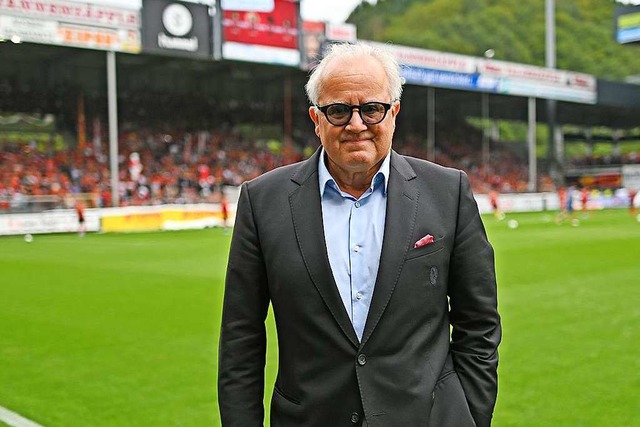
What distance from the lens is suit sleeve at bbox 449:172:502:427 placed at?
93.7 inches

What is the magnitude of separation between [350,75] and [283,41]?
31016mm

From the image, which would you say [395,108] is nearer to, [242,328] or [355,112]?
[355,112]

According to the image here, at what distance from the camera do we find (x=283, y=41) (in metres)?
32.5

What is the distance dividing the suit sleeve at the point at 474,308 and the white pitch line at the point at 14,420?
→ 385 cm

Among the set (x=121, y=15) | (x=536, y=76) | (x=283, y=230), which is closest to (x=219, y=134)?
(x=121, y=15)

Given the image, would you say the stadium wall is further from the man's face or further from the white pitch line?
the man's face

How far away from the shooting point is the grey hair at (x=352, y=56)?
7.50ft

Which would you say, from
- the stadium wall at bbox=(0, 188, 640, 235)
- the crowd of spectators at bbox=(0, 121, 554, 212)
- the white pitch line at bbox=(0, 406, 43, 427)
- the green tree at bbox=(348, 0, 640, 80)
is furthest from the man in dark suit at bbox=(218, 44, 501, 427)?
the green tree at bbox=(348, 0, 640, 80)

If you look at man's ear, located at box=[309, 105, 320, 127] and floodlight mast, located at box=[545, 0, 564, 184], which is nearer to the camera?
man's ear, located at box=[309, 105, 320, 127]

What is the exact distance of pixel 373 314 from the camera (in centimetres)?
223

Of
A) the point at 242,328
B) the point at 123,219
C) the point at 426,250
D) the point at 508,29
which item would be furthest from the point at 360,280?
the point at 508,29

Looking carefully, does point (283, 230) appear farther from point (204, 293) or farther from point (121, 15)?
point (121, 15)

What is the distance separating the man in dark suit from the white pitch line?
342 cm

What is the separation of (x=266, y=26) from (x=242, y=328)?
30.6m
